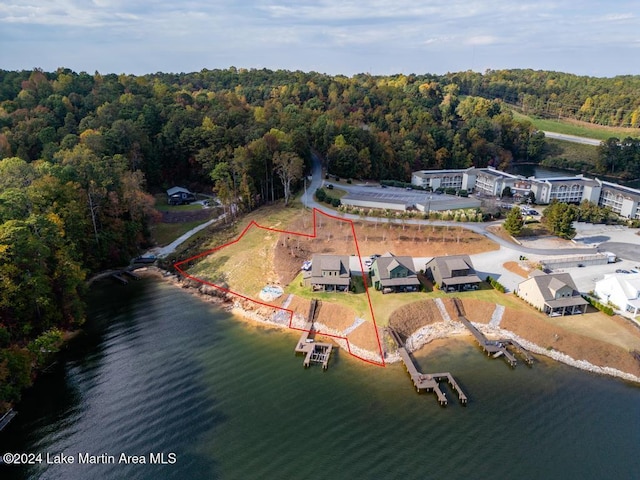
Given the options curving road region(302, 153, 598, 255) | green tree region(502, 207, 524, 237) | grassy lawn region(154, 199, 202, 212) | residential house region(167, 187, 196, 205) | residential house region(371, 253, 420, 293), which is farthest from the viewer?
residential house region(167, 187, 196, 205)

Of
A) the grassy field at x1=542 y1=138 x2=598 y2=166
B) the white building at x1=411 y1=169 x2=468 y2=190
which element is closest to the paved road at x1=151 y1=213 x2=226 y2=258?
the white building at x1=411 y1=169 x2=468 y2=190

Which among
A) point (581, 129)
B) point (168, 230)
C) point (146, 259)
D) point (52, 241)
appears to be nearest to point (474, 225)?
point (168, 230)

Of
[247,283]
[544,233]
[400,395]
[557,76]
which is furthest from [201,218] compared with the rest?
[557,76]

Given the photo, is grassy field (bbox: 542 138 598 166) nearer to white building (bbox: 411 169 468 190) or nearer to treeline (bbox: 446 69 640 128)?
treeline (bbox: 446 69 640 128)

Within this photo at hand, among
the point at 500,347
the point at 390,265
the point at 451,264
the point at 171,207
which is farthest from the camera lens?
the point at 171,207

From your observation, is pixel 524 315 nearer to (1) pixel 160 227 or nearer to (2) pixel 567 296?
(2) pixel 567 296

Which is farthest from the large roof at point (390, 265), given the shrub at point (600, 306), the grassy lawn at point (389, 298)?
the shrub at point (600, 306)

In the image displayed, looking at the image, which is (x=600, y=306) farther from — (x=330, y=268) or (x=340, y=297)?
(x=330, y=268)
